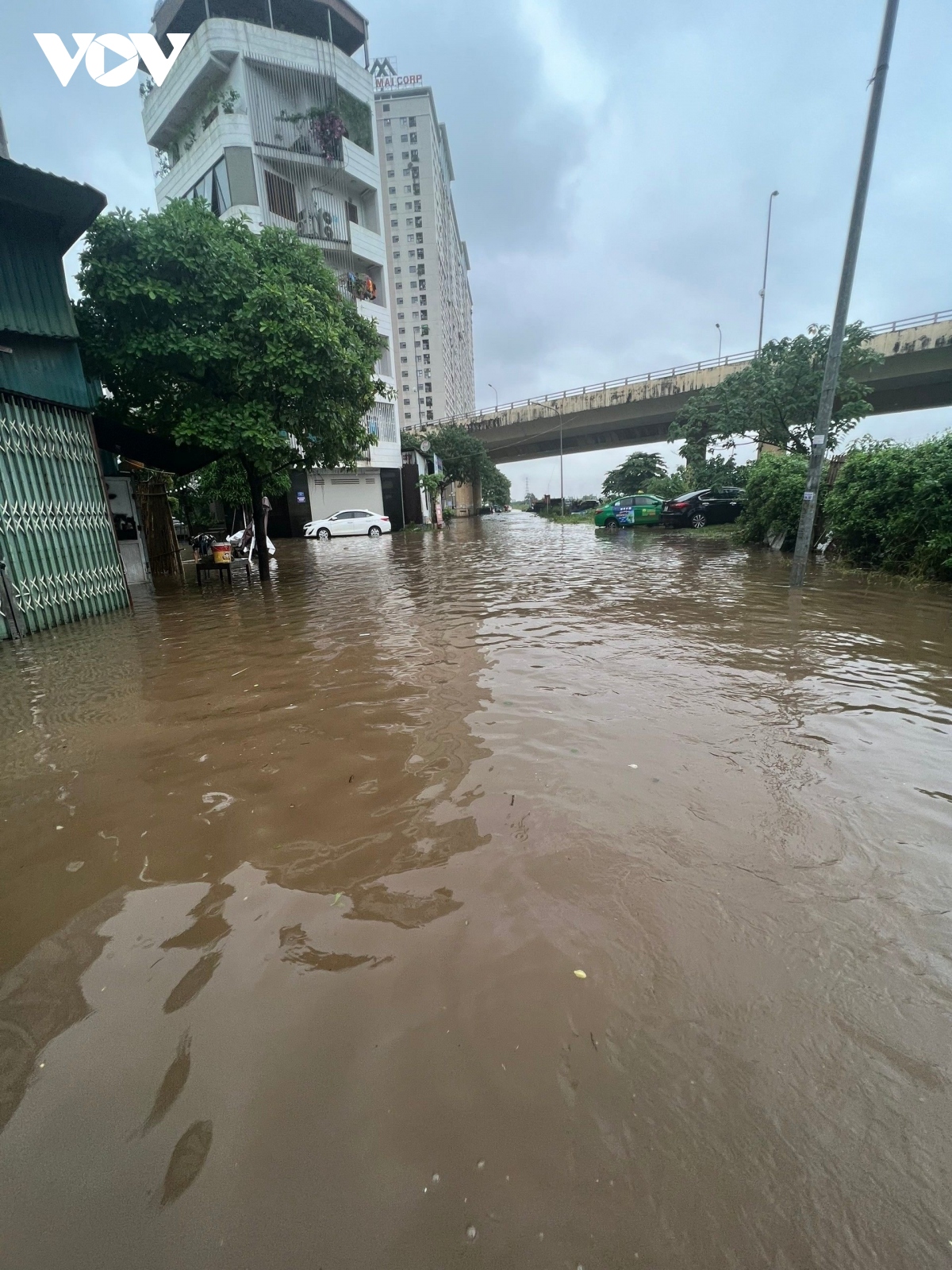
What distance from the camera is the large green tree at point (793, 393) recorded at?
18.6 metres

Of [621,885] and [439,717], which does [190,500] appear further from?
[621,885]

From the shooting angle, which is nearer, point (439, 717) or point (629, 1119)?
point (629, 1119)

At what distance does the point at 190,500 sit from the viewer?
29.0 metres

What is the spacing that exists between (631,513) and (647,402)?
44.4ft

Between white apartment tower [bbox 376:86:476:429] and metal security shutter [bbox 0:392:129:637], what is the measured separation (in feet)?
221

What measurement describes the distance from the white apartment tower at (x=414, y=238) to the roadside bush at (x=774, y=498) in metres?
62.6

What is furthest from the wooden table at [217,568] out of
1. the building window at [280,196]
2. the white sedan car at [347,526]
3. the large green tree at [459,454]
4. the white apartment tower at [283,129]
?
the large green tree at [459,454]

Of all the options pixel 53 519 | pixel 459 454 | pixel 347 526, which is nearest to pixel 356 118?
pixel 459 454

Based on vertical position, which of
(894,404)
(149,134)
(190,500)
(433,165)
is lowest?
(190,500)

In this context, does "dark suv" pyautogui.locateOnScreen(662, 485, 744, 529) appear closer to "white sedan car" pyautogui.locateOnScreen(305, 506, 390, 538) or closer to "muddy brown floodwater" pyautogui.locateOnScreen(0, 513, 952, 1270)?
"white sedan car" pyautogui.locateOnScreen(305, 506, 390, 538)

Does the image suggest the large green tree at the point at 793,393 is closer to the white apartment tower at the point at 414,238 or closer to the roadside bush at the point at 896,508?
the roadside bush at the point at 896,508

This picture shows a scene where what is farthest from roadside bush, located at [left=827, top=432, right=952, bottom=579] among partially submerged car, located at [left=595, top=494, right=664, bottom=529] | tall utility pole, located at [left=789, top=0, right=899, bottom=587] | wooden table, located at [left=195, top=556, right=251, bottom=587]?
partially submerged car, located at [left=595, top=494, right=664, bottom=529]

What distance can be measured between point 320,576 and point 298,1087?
1213cm

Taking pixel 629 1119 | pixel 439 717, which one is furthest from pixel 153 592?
pixel 629 1119
